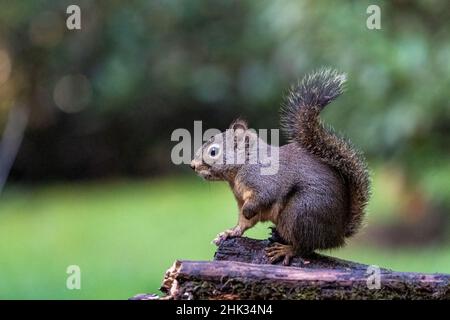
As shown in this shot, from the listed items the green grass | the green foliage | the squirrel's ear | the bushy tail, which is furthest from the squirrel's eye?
the green foliage

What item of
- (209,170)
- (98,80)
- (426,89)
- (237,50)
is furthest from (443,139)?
(98,80)

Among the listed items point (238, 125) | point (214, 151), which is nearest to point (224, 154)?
point (214, 151)

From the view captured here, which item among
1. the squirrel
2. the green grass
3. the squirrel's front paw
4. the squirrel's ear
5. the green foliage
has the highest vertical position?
the green foliage

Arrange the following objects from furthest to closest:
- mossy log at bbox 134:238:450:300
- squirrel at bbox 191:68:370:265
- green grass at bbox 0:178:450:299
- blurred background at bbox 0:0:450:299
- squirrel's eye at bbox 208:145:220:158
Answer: blurred background at bbox 0:0:450:299 < green grass at bbox 0:178:450:299 < squirrel's eye at bbox 208:145:220:158 < squirrel at bbox 191:68:370:265 < mossy log at bbox 134:238:450:300

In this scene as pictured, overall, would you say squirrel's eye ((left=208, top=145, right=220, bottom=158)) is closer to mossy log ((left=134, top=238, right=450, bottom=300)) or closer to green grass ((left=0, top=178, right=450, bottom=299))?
mossy log ((left=134, top=238, right=450, bottom=300))

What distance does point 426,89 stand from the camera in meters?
6.33

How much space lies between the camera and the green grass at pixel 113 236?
242 inches

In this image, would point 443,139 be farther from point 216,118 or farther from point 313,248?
point 216,118

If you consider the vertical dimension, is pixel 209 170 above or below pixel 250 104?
below

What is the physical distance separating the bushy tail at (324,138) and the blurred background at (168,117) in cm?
220

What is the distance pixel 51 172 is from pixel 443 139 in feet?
18.1

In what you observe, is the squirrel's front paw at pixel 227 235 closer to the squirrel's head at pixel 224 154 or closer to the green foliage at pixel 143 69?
the squirrel's head at pixel 224 154

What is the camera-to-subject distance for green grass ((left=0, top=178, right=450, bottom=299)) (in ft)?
20.2

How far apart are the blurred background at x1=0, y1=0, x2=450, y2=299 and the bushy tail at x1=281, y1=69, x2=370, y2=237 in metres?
2.20
